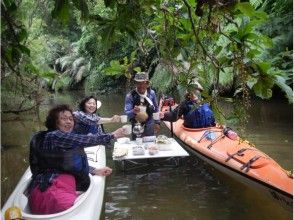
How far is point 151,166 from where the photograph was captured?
6492 mm

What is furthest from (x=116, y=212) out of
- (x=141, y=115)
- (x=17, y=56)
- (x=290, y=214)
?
(x=17, y=56)

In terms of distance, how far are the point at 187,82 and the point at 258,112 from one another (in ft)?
33.4

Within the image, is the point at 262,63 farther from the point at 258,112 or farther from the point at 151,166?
the point at 258,112

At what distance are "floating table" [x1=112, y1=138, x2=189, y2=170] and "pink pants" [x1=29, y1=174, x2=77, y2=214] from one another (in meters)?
2.24

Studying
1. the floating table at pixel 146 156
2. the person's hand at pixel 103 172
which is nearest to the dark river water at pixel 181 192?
the floating table at pixel 146 156

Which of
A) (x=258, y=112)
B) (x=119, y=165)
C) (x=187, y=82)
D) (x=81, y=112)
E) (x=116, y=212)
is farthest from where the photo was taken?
(x=258, y=112)

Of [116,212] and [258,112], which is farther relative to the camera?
[258,112]

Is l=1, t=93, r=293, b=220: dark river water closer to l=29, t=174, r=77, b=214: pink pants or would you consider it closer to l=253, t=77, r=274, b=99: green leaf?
l=29, t=174, r=77, b=214: pink pants

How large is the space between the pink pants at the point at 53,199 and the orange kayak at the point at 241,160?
57.4 inches

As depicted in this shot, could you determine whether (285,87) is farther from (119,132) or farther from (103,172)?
(103,172)

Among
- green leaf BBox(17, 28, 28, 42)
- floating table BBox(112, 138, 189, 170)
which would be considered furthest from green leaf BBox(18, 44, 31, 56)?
floating table BBox(112, 138, 189, 170)

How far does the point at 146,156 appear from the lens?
18.4ft

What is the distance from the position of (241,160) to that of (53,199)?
2.83 metres

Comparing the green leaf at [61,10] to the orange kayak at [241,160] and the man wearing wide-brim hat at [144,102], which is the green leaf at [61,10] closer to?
the orange kayak at [241,160]
